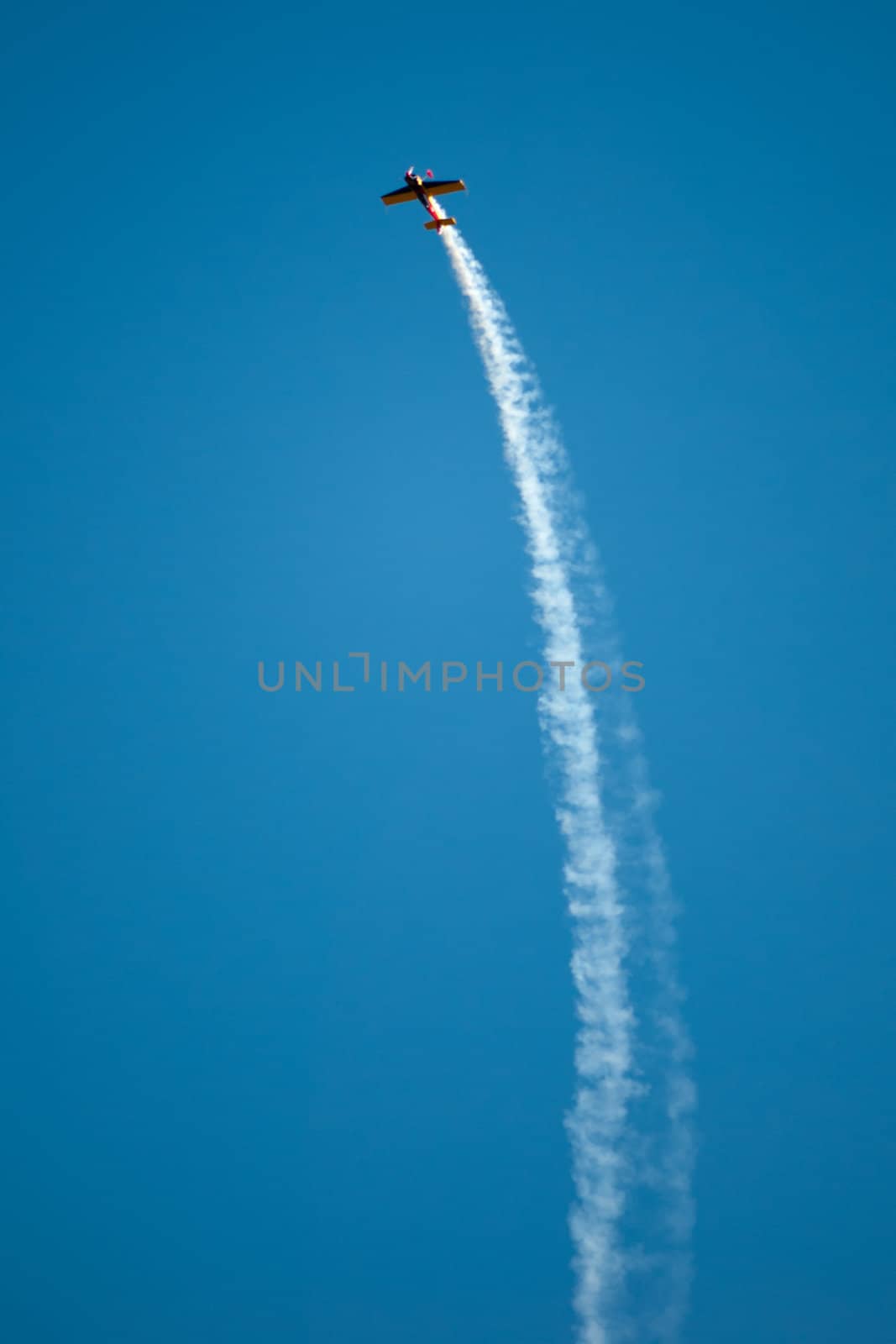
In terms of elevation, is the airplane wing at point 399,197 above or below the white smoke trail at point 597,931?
above

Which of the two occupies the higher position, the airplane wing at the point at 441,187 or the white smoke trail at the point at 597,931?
the airplane wing at the point at 441,187

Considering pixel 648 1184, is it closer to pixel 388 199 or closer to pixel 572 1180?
pixel 572 1180

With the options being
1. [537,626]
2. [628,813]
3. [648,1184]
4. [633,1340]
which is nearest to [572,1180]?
[648,1184]

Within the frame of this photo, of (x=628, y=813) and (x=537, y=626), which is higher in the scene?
(x=537, y=626)

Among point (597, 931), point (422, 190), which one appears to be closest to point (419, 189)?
point (422, 190)
